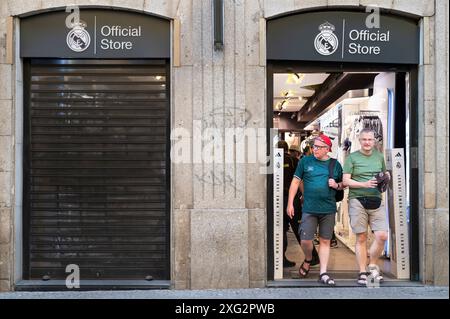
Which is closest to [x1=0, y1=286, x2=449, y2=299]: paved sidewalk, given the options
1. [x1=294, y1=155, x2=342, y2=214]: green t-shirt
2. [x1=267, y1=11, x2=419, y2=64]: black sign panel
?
[x1=294, y1=155, x2=342, y2=214]: green t-shirt

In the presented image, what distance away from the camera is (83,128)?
23.5 feet

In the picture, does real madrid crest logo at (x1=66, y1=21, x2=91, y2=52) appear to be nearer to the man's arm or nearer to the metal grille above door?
the metal grille above door

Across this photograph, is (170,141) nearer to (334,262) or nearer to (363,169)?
(363,169)

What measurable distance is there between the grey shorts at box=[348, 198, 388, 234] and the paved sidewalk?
0.78 meters

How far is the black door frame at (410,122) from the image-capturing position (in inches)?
284

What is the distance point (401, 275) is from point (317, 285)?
1186 mm

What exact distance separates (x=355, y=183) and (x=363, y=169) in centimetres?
23

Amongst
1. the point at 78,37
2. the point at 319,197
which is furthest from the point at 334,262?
the point at 78,37
